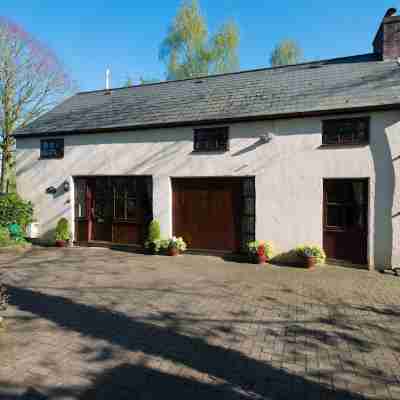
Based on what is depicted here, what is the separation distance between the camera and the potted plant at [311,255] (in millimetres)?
8602

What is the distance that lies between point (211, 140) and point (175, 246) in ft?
12.2

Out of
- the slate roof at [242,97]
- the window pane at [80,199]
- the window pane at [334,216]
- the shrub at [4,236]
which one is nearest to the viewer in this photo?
the window pane at [334,216]

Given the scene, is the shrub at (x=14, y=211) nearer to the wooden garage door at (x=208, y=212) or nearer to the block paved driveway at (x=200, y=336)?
the block paved driveway at (x=200, y=336)

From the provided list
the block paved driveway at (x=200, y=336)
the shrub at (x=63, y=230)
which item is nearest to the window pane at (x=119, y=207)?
the shrub at (x=63, y=230)

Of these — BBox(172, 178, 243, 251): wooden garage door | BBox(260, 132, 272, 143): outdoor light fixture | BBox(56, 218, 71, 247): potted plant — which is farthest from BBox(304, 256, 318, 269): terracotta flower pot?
BBox(56, 218, 71, 247): potted plant

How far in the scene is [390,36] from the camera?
33.0 ft

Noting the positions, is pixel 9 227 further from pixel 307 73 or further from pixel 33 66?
pixel 307 73

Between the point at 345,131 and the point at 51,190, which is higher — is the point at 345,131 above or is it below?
above

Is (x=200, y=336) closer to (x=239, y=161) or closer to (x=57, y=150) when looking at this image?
(x=239, y=161)

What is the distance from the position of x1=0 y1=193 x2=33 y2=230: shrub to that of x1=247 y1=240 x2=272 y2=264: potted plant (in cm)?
909

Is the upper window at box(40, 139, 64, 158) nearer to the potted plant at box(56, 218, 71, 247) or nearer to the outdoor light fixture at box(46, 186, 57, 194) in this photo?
the outdoor light fixture at box(46, 186, 57, 194)

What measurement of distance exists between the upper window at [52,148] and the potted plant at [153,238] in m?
5.11

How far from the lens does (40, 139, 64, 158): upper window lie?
12500 mm

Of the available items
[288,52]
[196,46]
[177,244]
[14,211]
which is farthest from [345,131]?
[288,52]
